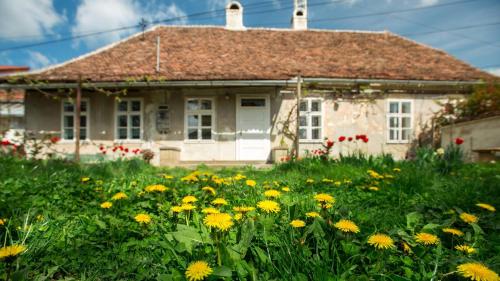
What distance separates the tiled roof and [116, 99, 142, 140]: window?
1380mm

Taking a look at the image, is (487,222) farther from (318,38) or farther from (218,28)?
(218,28)

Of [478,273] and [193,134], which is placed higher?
[193,134]

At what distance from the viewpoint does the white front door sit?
10.2 meters

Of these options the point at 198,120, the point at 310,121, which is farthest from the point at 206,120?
the point at 310,121

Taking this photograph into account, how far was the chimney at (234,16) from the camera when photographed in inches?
533

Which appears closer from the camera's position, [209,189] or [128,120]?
[209,189]

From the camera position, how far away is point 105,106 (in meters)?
10.3

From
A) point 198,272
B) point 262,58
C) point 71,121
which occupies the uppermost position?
point 262,58

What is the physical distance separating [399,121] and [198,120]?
27.4 ft

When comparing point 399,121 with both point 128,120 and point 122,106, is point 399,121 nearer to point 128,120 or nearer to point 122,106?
point 128,120

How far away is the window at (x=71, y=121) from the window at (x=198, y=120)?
4.11 metres

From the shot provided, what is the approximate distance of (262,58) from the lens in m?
11.1

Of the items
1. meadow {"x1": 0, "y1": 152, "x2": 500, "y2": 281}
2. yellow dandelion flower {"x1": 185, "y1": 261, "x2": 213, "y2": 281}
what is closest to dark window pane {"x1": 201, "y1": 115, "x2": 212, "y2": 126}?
meadow {"x1": 0, "y1": 152, "x2": 500, "y2": 281}

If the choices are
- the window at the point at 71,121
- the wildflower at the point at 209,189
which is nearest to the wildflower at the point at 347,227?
the wildflower at the point at 209,189
